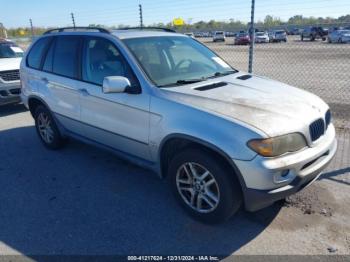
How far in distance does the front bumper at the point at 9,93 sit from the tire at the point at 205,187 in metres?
6.01

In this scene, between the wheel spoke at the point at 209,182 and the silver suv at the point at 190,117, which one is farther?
the wheel spoke at the point at 209,182

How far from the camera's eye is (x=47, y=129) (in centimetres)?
540

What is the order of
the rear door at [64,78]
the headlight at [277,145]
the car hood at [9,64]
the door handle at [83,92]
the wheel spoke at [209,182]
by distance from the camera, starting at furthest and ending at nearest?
1. the car hood at [9,64]
2. the rear door at [64,78]
3. the door handle at [83,92]
4. the wheel spoke at [209,182]
5. the headlight at [277,145]

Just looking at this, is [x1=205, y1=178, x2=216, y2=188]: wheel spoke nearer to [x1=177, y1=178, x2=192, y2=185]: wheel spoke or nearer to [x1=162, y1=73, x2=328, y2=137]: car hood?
[x1=177, y1=178, x2=192, y2=185]: wheel spoke

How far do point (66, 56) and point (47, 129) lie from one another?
138 cm

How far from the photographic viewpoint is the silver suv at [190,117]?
2816 mm

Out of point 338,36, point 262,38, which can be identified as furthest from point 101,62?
point 262,38

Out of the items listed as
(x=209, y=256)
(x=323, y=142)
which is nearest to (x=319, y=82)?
(x=323, y=142)

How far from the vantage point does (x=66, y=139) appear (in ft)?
17.8

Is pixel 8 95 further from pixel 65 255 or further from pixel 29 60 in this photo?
pixel 65 255

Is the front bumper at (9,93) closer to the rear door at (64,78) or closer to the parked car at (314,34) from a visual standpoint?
the rear door at (64,78)

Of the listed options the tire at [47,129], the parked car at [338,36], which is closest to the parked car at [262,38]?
the parked car at [338,36]

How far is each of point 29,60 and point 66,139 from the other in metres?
1.49

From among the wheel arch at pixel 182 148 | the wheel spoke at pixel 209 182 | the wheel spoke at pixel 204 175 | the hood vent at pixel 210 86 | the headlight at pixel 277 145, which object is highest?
the hood vent at pixel 210 86
